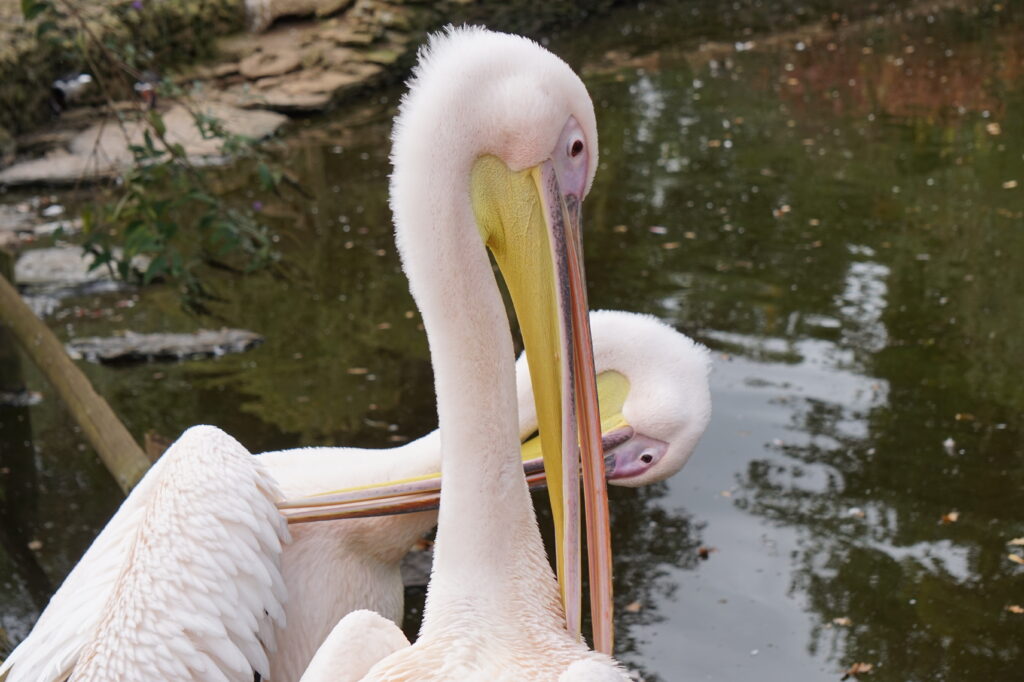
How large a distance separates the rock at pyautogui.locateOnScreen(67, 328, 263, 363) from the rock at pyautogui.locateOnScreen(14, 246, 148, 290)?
2.01ft

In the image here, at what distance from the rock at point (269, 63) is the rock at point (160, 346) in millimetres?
4693

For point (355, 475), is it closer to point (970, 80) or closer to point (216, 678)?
point (216, 678)

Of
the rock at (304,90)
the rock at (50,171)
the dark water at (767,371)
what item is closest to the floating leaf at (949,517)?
the dark water at (767,371)

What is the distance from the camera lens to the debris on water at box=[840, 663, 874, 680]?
3.04 m

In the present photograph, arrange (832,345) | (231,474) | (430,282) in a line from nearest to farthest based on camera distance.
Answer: (430,282), (231,474), (832,345)

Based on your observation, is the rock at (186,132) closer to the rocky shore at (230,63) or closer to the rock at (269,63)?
the rocky shore at (230,63)

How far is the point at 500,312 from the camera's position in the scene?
6.32 feet

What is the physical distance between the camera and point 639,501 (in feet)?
12.9

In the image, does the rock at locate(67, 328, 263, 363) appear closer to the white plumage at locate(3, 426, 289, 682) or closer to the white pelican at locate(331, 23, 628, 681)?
the white plumage at locate(3, 426, 289, 682)

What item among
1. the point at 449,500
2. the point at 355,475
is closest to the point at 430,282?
the point at 449,500

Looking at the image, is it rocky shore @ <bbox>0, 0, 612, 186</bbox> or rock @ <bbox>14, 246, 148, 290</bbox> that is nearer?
rock @ <bbox>14, 246, 148, 290</bbox>

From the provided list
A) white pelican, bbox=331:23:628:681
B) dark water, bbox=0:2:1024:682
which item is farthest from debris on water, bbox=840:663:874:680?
white pelican, bbox=331:23:628:681

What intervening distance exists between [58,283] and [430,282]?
4651 mm

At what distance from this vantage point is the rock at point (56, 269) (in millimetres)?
6004
